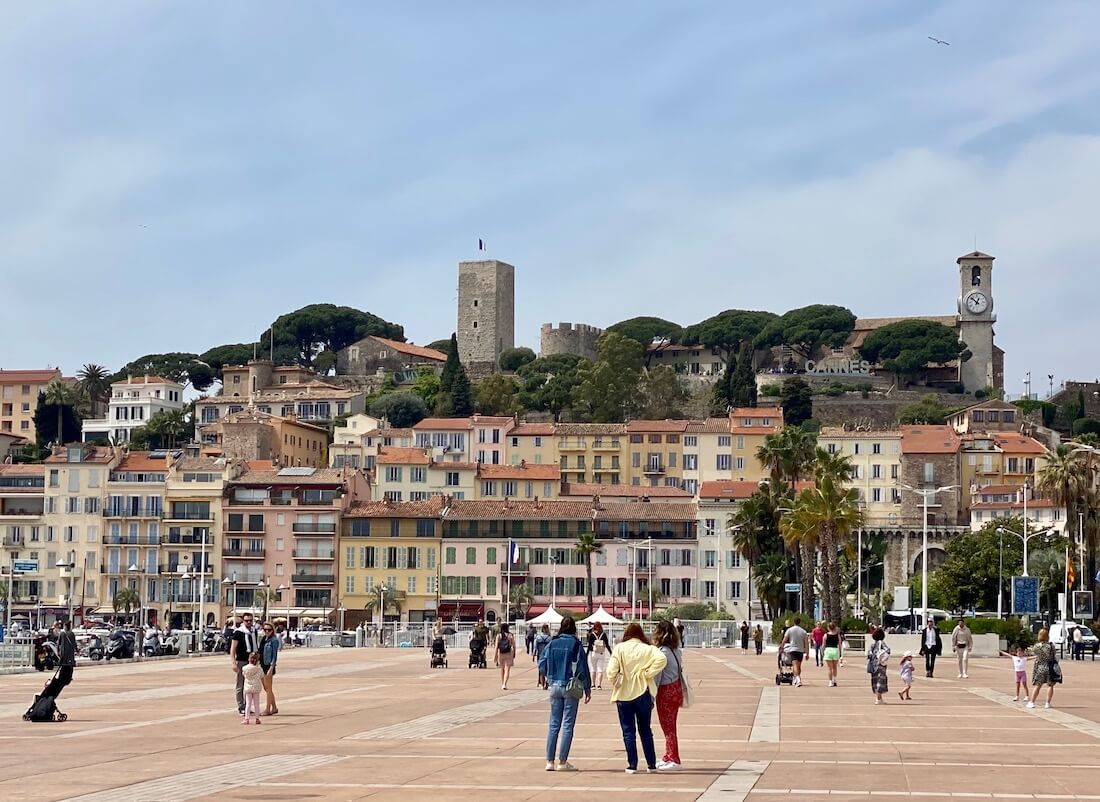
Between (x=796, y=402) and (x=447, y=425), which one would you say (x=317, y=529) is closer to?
(x=447, y=425)

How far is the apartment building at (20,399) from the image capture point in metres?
186

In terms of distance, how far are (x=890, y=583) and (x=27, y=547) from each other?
59.0m

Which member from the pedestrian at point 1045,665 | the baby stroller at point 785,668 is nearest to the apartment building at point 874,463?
the baby stroller at point 785,668

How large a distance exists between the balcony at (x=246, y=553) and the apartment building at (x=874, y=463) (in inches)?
1661

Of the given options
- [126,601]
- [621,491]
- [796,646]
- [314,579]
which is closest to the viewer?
[796,646]

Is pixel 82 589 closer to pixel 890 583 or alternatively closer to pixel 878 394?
pixel 890 583

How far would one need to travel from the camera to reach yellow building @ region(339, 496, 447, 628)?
11594cm

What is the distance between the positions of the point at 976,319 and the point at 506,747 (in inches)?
6805

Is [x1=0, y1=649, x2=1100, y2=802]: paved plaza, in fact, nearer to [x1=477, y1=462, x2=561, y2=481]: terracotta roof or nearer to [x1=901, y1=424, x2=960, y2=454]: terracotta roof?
[x1=477, y1=462, x2=561, y2=481]: terracotta roof

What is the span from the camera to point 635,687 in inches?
701

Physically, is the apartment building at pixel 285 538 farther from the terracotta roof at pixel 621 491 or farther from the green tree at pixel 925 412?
the green tree at pixel 925 412

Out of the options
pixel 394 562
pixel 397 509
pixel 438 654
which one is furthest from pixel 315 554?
pixel 438 654

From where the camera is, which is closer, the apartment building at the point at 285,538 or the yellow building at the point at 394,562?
the yellow building at the point at 394,562

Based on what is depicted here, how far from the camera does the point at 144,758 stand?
63.5 ft
